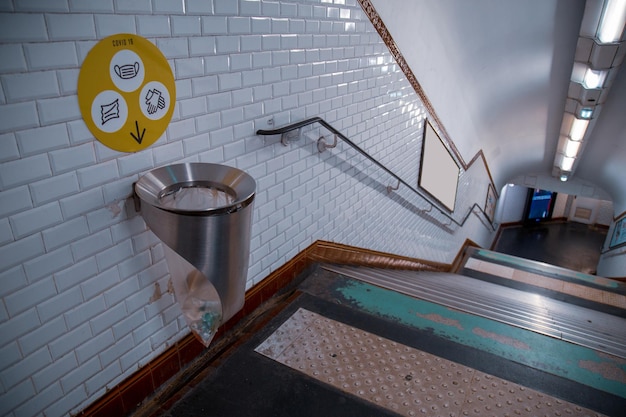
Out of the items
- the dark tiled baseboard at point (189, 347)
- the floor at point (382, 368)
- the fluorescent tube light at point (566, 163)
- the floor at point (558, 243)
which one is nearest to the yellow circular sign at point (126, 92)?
the dark tiled baseboard at point (189, 347)

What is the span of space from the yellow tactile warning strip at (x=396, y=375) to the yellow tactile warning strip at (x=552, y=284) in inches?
174

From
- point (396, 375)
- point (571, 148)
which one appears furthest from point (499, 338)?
point (571, 148)

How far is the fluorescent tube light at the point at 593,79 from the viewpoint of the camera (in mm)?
5551

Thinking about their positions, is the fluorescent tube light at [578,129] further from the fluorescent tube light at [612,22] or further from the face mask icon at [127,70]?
the face mask icon at [127,70]

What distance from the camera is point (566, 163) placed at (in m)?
10.7

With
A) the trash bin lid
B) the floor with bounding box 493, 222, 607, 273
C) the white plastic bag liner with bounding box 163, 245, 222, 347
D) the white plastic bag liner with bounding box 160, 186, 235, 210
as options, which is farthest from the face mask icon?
the floor with bounding box 493, 222, 607, 273

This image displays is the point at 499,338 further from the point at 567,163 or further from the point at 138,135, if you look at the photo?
the point at 567,163

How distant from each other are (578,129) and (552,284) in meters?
3.34

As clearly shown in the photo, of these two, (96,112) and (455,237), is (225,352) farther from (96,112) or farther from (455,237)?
(455,237)

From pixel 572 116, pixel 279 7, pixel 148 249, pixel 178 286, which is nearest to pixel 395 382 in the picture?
pixel 178 286

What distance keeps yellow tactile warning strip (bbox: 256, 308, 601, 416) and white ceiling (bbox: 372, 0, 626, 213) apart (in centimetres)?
271

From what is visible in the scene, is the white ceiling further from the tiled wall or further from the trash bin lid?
the trash bin lid

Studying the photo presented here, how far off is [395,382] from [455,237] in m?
6.60

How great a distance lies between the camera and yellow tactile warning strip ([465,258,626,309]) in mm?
5859
